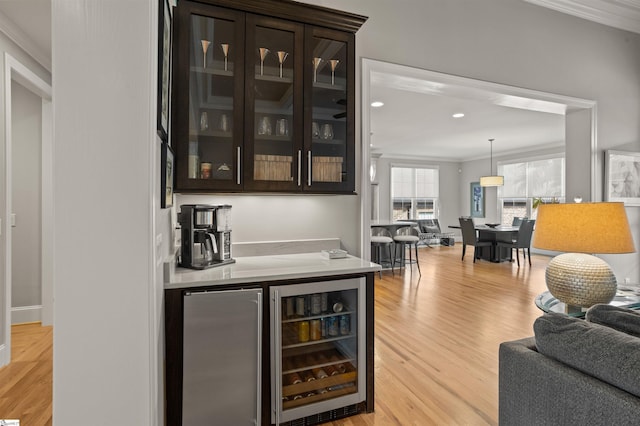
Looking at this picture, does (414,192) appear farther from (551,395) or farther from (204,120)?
(551,395)

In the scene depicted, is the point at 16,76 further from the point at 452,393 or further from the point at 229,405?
the point at 452,393

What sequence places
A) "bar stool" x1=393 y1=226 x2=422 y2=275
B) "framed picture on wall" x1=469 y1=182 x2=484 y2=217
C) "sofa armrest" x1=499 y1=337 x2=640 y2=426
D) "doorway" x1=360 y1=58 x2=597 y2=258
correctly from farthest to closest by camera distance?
"framed picture on wall" x1=469 y1=182 x2=484 y2=217, "bar stool" x1=393 y1=226 x2=422 y2=275, "doorway" x1=360 y1=58 x2=597 y2=258, "sofa armrest" x1=499 y1=337 x2=640 y2=426

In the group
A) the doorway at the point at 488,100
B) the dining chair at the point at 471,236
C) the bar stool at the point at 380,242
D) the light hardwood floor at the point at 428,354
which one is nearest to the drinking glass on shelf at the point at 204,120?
the doorway at the point at 488,100

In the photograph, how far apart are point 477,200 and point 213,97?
402 inches

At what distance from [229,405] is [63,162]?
1354 millimetres

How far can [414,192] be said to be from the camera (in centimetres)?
1076

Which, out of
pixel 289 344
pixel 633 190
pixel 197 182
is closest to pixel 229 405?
pixel 289 344

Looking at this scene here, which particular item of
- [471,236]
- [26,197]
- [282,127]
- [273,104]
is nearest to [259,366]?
[282,127]

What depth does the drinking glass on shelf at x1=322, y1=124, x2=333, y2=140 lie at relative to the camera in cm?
224

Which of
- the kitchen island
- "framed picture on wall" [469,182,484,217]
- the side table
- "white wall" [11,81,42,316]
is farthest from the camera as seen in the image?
"framed picture on wall" [469,182,484,217]

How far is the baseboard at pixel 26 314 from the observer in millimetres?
3547

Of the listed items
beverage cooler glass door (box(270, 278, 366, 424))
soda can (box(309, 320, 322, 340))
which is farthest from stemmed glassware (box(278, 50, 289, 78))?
soda can (box(309, 320, 322, 340))

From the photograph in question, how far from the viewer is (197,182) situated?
76.9 inches

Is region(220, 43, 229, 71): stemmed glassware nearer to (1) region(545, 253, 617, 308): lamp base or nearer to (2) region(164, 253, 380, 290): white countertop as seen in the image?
(2) region(164, 253, 380, 290): white countertop
